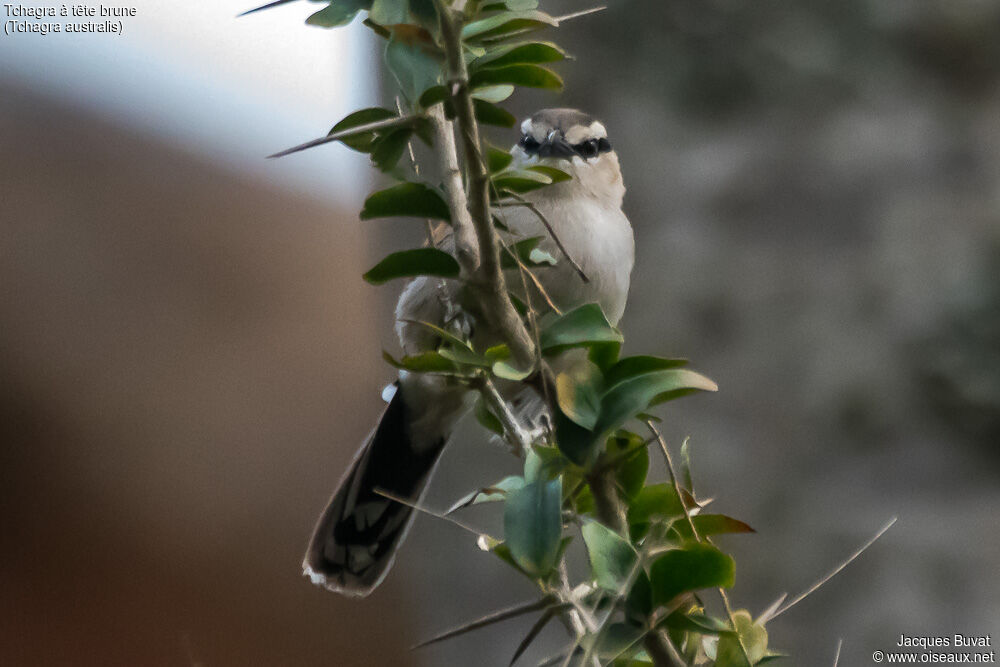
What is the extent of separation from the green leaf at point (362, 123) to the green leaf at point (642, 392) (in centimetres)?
18

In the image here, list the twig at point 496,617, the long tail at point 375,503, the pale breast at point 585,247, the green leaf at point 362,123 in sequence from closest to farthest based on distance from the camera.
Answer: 1. the twig at point 496,617
2. the green leaf at point 362,123
3. the pale breast at point 585,247
4. the long tail at point 375,503

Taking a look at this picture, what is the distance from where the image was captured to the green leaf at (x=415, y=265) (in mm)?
448

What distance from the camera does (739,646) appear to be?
421mm

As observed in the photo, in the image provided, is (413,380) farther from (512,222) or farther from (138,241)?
(138,241)

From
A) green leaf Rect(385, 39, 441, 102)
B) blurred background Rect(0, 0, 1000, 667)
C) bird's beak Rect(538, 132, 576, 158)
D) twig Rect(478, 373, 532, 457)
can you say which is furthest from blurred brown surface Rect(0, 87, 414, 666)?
green leaf Rect(385, 39, 441, 102)

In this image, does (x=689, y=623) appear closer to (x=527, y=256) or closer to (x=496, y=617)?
(x=496, y=617)

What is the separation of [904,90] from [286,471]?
1.25 metres

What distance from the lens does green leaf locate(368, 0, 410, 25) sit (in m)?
0.37

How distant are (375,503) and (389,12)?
939mm

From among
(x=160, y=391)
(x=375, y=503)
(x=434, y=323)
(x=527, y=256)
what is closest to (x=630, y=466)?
(x=527, y=256)

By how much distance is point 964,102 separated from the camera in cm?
135

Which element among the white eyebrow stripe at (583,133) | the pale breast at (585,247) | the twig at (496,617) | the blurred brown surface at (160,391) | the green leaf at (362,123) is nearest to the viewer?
the twig at (496,617)

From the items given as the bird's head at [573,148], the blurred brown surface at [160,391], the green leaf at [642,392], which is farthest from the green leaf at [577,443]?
the blurred brown surface at [160,391]

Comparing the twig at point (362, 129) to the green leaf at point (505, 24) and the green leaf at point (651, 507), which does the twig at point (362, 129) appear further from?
the green leaf at point (651, 507)
